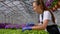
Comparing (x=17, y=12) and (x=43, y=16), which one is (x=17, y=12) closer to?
(x=17, y=12)

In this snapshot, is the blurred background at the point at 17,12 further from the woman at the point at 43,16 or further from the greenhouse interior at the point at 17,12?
the woman at the point at 43,16

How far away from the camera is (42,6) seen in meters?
3.62

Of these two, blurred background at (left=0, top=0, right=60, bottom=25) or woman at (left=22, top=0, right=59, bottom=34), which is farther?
blurred background at (left=0, top=0, right=60, bottom=25)

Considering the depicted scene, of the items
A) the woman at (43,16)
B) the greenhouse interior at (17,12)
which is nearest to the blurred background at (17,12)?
the greenhouse interior at (17,12)

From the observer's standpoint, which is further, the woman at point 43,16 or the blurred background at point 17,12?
the blurred background at point 17,12

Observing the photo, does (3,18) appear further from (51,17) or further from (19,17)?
(51,17)

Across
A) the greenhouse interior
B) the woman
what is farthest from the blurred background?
the woman

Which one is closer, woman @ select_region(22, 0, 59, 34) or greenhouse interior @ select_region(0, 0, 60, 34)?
woman @ select_region(22, 0, 59, 34)

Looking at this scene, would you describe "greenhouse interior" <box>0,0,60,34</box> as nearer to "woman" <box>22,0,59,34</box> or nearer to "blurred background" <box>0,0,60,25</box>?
"blurred background" <box>0,0,60,25</box>

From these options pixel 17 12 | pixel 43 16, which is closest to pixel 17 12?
pixel 17 12

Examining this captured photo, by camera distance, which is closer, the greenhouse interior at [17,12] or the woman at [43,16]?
the woman at [43,16]

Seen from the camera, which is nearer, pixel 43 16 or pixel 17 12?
pixel 43 16

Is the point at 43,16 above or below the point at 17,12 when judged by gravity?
above

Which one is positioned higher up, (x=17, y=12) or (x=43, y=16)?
(x=43, y=16)
